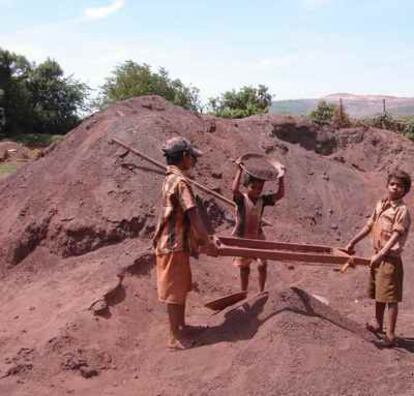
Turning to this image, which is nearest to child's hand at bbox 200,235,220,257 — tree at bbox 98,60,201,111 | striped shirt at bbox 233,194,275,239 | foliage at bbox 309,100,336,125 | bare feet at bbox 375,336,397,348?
striped shirt at bbox 233,194,275,239

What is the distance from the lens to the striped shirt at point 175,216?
517cm

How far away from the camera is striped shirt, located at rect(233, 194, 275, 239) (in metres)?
6.32

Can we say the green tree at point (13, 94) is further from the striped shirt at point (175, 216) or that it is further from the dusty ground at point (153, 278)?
the striped shirt at point (175, 216)

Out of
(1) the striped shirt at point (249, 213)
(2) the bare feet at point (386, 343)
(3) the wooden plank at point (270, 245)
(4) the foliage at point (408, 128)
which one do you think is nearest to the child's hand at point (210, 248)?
(3) the wooden plank at point (270, 245)

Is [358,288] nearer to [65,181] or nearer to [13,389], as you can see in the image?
[65,181]

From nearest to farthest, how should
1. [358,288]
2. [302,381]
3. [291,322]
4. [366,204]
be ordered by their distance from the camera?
[302,381] → [291,322] → [358,288] → [366,204]

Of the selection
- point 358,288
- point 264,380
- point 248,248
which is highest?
point 248,248

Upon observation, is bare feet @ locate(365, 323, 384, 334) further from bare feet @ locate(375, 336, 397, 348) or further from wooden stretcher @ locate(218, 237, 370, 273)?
wooden stretcher @ locate(218, 237, 370, 273)

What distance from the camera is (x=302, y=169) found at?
1131cm

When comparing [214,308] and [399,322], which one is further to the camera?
[399,322]

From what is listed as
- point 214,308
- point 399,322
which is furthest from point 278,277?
point 214,308

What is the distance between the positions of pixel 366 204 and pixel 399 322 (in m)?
4.53

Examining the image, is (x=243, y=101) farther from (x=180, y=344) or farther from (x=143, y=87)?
(x=180, y=344)

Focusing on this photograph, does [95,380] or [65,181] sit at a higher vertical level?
[65,181]
